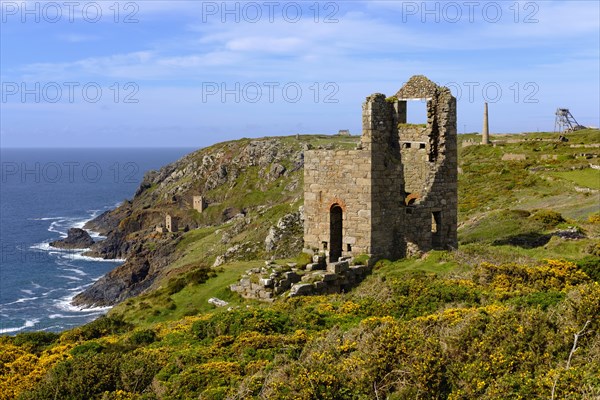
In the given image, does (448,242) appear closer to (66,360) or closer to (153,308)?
(153,308)

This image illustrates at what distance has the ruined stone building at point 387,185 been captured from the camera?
23406mm

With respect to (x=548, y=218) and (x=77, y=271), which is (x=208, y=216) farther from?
(x=548, y=218)

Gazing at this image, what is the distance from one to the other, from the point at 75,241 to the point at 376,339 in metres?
108

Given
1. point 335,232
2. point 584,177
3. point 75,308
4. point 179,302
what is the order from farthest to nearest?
point 75,308, point 584,177, point 179,302, point 335,232

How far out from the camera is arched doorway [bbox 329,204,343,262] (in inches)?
964

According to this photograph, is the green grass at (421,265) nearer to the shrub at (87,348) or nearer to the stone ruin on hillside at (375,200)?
the stone ruin on hillside at (375,200)

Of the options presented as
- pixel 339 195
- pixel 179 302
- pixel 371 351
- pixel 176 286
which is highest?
pixel 339 195

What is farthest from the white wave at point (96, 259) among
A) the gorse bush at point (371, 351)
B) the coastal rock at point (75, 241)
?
the gorse bush at point (371, 351)

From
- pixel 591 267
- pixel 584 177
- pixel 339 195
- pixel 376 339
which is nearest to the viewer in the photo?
pixel 376 339

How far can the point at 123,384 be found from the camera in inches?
505

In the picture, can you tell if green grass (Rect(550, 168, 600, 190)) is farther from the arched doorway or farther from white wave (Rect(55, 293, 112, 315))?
white wave (Rect(55, 293, 112, 315))

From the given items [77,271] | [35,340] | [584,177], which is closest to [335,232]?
[35,340]

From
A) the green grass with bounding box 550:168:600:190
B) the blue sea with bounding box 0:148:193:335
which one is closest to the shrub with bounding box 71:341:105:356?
the green grass with bounding box 550:168:600:190

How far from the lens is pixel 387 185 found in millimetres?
23625
